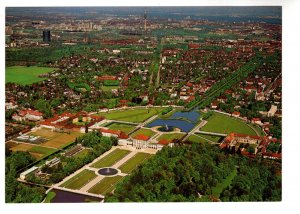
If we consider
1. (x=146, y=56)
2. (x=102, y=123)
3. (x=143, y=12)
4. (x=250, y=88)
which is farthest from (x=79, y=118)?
(x=250, y=88)

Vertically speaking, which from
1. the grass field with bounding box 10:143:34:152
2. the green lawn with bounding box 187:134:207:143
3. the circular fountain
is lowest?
the circular fountain

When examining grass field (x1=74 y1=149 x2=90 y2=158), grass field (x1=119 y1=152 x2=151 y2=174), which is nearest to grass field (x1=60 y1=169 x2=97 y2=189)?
grass field (x1=74 y1=149 x2=90 y2=158)

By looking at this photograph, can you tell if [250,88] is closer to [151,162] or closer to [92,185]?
[151,162]

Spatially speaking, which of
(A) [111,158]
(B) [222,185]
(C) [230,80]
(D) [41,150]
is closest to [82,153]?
(A) [111,158]

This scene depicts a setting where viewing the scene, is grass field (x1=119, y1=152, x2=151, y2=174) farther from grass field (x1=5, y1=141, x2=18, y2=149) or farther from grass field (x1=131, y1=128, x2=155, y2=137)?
grass field (x1=5, y1=141, x2=18, y2=149)

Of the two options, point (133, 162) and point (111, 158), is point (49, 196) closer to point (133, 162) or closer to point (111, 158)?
point (111, 158)

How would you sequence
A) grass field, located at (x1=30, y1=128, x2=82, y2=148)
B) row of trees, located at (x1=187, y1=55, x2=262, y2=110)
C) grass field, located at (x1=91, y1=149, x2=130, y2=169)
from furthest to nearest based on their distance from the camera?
row of trees, located at (x1=187, y1=55, x2=262, y2=110) → grass field, located at (x1=30, y1=128, x2=82, y2=148) → grass field, located at (x1=91, y1=149, x2=130, y2=169)
